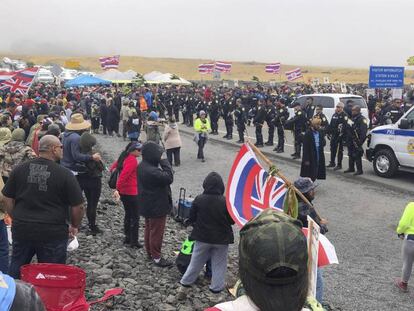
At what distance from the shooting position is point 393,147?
1168 centimetres

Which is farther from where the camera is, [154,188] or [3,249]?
[154,188]

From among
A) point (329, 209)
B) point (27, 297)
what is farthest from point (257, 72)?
point (27, 297)

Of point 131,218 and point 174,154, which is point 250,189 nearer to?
point 131,218

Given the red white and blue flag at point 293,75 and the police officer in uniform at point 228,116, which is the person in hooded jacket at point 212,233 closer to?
the police officer in uniform at point 228,116

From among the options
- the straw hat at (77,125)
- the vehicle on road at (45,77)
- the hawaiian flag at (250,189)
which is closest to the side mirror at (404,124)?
the straw hat at (77,125)

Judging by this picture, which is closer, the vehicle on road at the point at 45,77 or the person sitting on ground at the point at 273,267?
the person sitting on ground at the point at 273,267

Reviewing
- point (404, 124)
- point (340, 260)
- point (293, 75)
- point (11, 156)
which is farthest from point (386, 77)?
point (11, 156)

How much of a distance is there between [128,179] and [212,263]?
1895mm

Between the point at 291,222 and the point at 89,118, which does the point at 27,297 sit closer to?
the point at 291,222

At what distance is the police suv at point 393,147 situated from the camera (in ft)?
37.0

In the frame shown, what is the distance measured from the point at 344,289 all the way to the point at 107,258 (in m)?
3.21

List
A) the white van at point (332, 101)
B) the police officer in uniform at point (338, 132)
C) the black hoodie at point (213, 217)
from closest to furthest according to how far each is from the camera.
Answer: the black hoodie at point (213, 217)
the police officer in uniform at point (338, 132)
the white van at point (332, 101)

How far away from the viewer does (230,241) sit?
547cm

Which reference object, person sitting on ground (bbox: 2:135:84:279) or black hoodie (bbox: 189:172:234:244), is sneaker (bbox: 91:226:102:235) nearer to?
black hoodie (bbox: 189:172:234:244)
